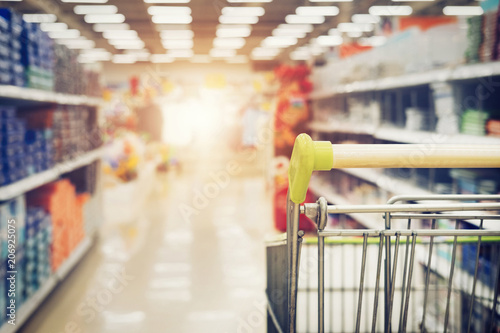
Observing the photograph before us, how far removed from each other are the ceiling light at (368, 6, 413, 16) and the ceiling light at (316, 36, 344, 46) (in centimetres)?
244

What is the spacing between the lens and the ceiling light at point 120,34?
9.32m

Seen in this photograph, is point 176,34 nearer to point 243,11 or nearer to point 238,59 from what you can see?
point 243,11

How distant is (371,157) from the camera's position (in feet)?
3.38

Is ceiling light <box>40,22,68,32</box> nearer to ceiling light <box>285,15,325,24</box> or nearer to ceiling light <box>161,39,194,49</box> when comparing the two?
ceiling light <box>161,39,194,49</box>

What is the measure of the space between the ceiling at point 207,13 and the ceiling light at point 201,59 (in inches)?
104

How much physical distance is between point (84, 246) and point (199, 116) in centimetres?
486

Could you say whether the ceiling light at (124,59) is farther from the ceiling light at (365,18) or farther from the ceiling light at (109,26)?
the ceiling light at (365,18)

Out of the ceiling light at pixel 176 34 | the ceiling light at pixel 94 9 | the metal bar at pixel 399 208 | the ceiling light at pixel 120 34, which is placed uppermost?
the ceiling light at pixel 120 34

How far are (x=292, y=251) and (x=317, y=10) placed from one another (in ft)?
23.1

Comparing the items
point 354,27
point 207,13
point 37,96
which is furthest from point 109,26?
point 37,96

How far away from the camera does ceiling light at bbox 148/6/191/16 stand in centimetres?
705

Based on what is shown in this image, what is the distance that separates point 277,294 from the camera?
136cm

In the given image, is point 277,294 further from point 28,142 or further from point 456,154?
point 28,142

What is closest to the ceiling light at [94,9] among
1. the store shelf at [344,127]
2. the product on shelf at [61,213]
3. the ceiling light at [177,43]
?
the ceiling light at [177,43]
